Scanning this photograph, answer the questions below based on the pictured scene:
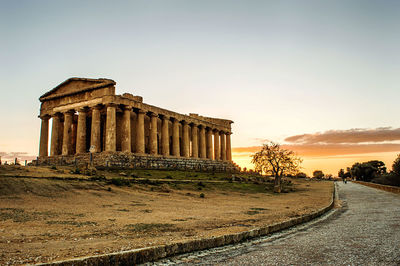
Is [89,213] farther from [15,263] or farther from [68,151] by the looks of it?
[68,151]

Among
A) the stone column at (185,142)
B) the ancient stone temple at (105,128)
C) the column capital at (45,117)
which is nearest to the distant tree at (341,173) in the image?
the ancient stone temple at (105,128)

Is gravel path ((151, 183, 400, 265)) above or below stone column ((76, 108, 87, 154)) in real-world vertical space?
below

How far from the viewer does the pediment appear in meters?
40.1

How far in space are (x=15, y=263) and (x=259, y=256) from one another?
4.37 meters

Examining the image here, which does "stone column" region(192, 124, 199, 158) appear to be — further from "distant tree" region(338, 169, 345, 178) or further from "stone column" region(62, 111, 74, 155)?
"distant tree" region(338, 169, 345, 178)

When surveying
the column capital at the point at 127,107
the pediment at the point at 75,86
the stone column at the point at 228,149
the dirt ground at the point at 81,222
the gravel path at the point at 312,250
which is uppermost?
the pediment at the point at 75,86

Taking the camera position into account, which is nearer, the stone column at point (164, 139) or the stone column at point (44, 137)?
the stone column at point (44, 137)

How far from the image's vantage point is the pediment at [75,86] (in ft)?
131

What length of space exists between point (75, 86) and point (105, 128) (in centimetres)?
765

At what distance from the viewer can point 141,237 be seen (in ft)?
24.1

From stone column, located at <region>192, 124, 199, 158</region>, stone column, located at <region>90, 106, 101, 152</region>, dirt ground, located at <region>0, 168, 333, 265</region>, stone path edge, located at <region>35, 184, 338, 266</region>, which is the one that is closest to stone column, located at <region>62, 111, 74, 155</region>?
stone column, located at <region>90, 106, 101, 152</region>

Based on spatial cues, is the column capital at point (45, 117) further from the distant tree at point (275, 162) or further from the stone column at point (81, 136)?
the distant tree at point (275, 162)

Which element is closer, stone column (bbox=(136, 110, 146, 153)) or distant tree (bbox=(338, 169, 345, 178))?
stone column (bbox=(136, 110, 146, 153))

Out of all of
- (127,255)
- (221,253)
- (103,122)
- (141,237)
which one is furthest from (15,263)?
(103,122)
